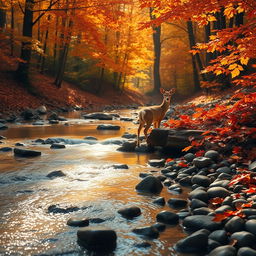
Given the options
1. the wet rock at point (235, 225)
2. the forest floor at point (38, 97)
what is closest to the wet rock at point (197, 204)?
the wet rock at point (235, 225)

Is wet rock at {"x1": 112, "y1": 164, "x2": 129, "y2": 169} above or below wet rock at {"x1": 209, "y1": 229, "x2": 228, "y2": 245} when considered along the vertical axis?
below

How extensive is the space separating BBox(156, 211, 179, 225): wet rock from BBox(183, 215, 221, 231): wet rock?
0.46 ft

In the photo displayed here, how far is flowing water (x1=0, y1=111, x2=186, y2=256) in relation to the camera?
3162mm

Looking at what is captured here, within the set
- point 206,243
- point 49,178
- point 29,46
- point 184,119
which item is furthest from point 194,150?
point 29,46

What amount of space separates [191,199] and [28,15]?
17.3 m

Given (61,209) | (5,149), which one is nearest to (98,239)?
(61,209)

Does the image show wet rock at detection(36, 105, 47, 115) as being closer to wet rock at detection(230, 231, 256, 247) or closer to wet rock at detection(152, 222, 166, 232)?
wet rock at detection(152, 222, 166, 232)

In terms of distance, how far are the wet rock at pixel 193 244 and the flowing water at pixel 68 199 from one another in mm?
123

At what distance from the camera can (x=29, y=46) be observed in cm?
1781

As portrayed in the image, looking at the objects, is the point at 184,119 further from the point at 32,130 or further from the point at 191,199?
the point at 32,130

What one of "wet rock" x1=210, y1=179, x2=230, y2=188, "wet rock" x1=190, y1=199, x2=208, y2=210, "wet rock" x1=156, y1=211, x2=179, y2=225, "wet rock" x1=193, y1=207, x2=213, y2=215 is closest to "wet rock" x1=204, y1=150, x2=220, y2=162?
"wet rock" x1=210, y1=179, x2=230, y2=188

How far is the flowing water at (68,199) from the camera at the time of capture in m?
3.16

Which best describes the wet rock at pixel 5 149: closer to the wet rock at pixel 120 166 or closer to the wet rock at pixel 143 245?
the wet rock at pixel 120 166

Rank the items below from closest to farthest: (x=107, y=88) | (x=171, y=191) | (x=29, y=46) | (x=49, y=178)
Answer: (x=171, y=191) < (x=49, y=178) < (x=29, y=46) < (x=107, y=88)
